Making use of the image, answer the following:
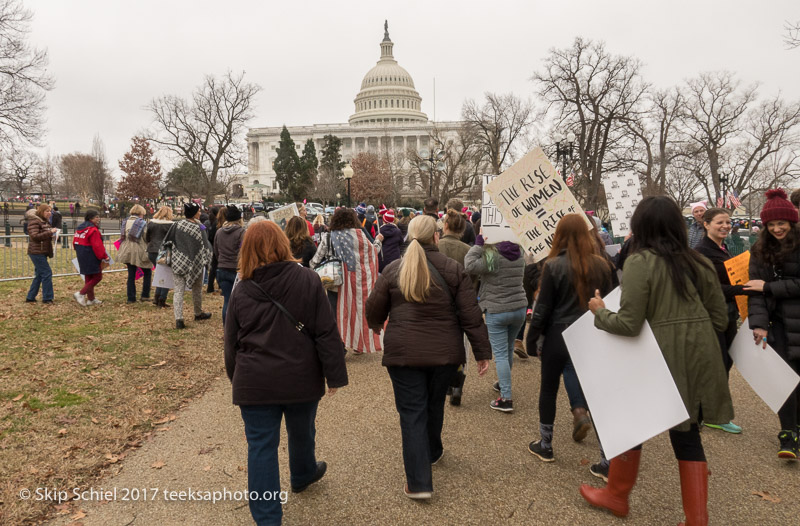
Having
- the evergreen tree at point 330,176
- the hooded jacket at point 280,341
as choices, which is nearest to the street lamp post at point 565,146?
the hooded jacket at point 280,341

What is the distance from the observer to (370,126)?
389ft

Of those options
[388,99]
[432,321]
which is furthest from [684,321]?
[388,99]

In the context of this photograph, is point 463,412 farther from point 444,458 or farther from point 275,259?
point 275,259

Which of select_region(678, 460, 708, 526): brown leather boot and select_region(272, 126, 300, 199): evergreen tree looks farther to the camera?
select_region(272, 126, 300, 199): evergreen tree

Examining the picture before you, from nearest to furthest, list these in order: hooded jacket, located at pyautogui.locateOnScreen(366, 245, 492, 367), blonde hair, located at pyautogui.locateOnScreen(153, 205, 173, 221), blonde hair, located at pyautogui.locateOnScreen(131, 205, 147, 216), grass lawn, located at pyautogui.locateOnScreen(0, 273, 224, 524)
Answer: hooded jacket, located at pyautogui.locateOnScreen(366, 245, 492, 367)
grass lawn, located at pyautogui.locateOnScreen(0, 273, 224, 524)
blonde hair, located at pyautogui.locateOnScreen(153, 205, 173, 221)
blonde hair, located at pyautogui.locateOnScreen(131, 205, 147, 216)

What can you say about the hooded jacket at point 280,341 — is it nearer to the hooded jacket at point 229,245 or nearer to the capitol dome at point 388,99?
the hooded jacket at point 229,245

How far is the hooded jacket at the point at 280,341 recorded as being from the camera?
3070mm

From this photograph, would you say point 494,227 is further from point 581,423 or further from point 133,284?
point 133,284

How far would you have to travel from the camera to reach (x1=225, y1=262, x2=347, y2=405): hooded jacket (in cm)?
307

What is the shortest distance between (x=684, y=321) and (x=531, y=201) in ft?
7.62

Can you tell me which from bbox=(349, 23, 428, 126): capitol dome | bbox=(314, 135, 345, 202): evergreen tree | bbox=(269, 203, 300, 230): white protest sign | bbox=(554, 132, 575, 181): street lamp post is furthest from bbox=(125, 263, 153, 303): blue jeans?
bbox=(349, 23, 428, 126): capitol dome

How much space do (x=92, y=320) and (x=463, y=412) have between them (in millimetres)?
6665

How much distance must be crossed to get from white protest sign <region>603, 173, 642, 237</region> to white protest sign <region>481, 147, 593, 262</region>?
8.70 ft

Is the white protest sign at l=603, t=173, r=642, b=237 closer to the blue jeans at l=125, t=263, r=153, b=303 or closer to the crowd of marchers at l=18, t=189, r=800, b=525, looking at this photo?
the crowd of marchers at l=18, t=189, r=800, b=525
